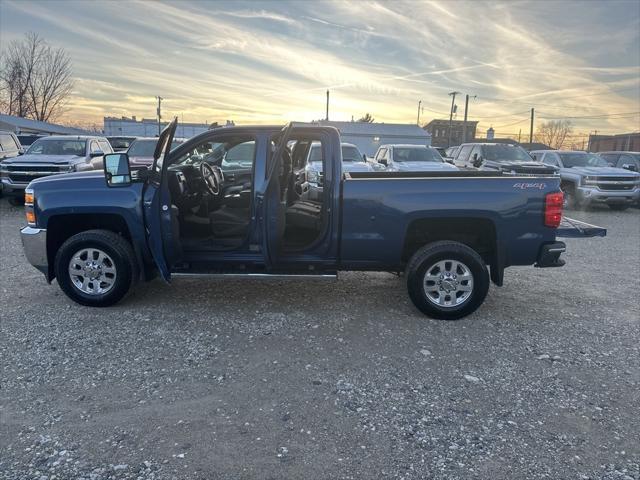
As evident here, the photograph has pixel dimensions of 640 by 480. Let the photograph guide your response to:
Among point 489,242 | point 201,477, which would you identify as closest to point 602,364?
point 489,242

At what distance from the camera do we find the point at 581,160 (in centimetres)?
1472

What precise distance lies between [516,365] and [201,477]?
2.70 metres

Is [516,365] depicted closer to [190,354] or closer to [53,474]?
[190,354]

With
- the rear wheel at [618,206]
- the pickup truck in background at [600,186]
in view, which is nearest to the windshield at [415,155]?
the pickup truck in background at [600,186]

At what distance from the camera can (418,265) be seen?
4.68 meters

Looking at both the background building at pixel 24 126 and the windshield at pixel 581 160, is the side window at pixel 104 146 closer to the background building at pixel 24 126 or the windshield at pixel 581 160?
the windshield at pixel 581 160

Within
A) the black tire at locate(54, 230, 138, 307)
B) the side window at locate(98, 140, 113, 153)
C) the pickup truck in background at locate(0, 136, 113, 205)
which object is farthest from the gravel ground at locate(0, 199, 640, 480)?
the side window at locate(98, 140, 113, 153)

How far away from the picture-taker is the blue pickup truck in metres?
4.67

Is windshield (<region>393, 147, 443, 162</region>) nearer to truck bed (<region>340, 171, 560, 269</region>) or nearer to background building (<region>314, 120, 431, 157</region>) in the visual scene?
truck bed (<region>340, 171, 560, 269</region>)

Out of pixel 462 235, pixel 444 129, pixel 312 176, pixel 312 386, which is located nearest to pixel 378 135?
pixel 444 129

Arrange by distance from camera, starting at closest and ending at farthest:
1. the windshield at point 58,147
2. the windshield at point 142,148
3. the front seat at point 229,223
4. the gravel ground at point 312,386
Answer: the gravel ground at point 312,386, the front seat at point 229,223, the windshield at point 58,147, the windshield at point 142,148

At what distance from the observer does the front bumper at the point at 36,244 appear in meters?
4.89

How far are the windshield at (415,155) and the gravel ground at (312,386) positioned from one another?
8.78 metres

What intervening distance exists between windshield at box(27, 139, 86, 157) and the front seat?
9.30 metres
